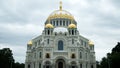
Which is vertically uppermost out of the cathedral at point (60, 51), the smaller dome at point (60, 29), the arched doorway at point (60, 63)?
the smaller dome at point (60, 29)

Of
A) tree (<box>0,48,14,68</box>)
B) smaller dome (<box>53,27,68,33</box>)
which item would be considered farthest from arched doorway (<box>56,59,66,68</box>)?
tree (<box>0,48,14,68</box>)

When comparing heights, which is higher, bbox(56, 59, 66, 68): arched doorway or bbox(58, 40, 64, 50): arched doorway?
bbox(58, 40, 64, 50): arched doorway

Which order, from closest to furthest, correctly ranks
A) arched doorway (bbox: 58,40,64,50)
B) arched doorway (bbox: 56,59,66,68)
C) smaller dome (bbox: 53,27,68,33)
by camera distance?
1. arched doorway (bbox: 56,59,66,68)
2. arched doorway (bbox: 58,40,64,50)
3. smaller dome (bbox: 53,27,68,33)

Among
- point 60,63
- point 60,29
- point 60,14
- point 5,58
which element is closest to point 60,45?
point 60,63

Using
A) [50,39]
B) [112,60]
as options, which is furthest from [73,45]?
[112,60]

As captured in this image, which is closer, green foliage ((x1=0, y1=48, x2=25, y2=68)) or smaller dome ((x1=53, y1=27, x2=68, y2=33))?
green foliage ((x1=0, y1=48, x2=25, y2=68))

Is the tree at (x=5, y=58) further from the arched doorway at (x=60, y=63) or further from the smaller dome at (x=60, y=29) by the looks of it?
the smaller dome at (x=60, y=29)

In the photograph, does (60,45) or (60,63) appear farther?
(60,45)

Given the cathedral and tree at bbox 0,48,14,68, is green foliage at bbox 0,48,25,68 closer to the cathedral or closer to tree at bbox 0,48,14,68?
tree at bbox 0,48,14,68

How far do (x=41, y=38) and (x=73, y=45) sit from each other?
10.5 metres

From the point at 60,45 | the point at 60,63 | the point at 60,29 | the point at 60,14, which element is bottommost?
the point at 60,63

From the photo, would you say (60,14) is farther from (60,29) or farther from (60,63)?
(60,63)

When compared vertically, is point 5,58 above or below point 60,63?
above

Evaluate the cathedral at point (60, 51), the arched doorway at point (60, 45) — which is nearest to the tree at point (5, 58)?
the cathedral at point (60, 51)
